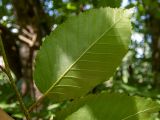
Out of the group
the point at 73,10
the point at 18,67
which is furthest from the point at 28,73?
the point at 73,10

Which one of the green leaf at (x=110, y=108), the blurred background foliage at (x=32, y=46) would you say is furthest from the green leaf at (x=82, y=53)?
the blurred background foliage at (x=32, y=46)

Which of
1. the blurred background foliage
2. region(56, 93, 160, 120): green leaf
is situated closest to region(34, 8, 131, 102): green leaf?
region(56, 93, 160, 120): green leaf

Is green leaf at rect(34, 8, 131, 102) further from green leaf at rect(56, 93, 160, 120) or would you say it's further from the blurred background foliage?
the blurred background foliage

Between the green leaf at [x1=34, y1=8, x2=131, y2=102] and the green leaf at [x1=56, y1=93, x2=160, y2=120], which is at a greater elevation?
the green leaf at [x1=34, y1=8, x2=131, y2=102]

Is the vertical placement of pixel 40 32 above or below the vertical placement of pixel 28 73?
above

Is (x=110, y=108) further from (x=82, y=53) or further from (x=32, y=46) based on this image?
(x=32, y=46)

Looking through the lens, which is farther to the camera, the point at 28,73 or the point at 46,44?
the point at 28,73

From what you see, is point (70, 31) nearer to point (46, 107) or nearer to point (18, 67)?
point (46, 107)
